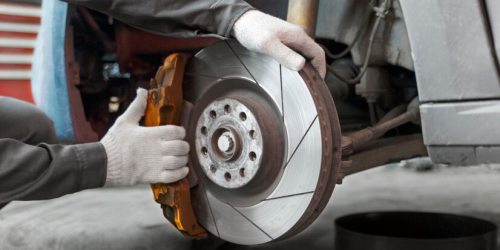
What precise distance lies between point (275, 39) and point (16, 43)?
6.37ft

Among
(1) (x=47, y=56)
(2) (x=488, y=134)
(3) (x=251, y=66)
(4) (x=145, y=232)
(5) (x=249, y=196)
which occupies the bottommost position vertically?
(4) (x=145, y=232)

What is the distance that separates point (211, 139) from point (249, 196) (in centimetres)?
14

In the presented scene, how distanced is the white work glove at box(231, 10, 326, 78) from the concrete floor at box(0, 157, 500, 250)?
652 mm

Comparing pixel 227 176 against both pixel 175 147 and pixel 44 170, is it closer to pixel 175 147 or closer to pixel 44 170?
pixel 175 147

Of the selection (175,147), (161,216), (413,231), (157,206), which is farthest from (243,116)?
(157,206)

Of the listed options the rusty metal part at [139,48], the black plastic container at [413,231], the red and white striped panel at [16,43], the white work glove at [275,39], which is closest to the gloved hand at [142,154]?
the white work glove at [275,39]

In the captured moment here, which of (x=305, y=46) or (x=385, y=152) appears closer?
(x=305, y=46)

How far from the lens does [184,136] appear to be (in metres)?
→ 0.99

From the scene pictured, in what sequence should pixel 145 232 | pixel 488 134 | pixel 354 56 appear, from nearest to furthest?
pixel 488 134 → pixel 354 56 → pixel 145 232

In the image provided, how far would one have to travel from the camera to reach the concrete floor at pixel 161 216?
1.42 meters

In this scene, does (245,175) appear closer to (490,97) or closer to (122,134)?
(122,134)

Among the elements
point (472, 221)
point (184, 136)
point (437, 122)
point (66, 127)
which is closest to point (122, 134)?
point (184, 136)

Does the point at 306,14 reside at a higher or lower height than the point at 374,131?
higher

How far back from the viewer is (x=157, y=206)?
6.39ft
